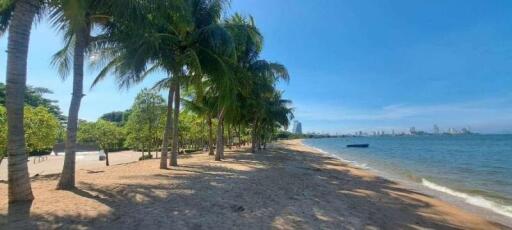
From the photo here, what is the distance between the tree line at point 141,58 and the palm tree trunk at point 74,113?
0.07 ft

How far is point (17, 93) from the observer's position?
7.06 meters

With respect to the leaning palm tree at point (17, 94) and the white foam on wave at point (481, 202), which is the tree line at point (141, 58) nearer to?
the leaning palm tree at point (17, 94)

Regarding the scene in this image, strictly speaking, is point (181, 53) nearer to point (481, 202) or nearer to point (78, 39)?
point (78, 39)

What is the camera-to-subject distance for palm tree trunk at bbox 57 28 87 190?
9.18 meters

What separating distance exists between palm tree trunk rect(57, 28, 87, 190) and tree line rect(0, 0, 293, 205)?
2 cm

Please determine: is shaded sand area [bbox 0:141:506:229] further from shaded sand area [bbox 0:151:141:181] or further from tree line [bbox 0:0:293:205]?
shaded sand area [bbox 0:151:141:181]

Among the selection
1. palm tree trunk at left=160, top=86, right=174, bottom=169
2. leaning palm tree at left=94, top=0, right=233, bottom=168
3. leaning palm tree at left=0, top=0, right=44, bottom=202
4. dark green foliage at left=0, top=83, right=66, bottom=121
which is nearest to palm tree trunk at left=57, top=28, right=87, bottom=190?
leaning palm tree at left=0, top=0, right=44, bottom=202

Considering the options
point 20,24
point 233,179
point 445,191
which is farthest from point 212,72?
point 445,191

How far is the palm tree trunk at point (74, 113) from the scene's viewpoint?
918 centimetres

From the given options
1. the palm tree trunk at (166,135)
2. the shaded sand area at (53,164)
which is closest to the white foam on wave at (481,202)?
the palm tree trunk at (166,135)

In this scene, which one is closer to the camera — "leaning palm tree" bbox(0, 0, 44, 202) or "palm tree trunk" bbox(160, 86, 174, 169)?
"leaning palm tree" bbox(0, 0, 44, 202)

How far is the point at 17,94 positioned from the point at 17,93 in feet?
0.06

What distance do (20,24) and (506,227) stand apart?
11632 mm

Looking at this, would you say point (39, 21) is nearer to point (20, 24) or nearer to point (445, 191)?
point (20, 24)
